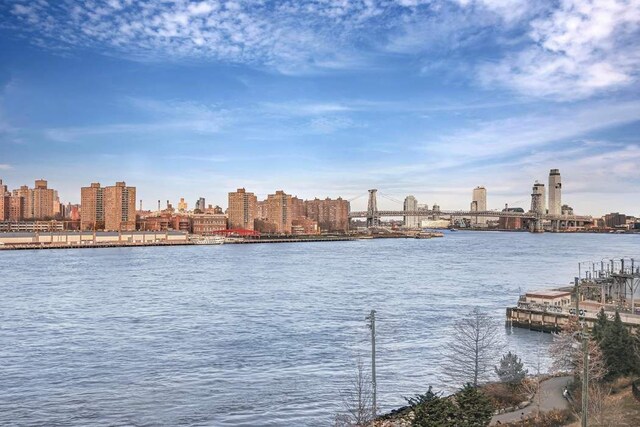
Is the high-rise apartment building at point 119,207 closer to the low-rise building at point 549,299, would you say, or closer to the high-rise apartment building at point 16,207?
the high-rise apartment building at point 16,207

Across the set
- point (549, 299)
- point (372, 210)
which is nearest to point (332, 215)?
point (372, 210)

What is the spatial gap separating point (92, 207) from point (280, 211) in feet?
133

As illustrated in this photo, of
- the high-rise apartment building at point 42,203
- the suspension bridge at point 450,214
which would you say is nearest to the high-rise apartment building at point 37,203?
the high-rise apartment building at point 42,203

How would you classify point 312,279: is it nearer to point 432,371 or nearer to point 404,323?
point 404,323

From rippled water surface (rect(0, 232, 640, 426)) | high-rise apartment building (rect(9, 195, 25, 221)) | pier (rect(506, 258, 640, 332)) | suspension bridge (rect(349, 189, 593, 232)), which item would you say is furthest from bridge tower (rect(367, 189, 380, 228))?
pier (rect(506, 258, 640, 332))

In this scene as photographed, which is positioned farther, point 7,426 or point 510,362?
point 510,362

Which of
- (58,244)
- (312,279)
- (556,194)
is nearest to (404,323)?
(312,279)

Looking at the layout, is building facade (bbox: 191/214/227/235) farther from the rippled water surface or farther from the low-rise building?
the low-rise building

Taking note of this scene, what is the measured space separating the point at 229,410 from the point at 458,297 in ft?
64.4

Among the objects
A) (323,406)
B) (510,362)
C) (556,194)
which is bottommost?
(323,406)

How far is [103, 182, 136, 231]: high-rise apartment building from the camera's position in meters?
120

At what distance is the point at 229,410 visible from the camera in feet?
44.6

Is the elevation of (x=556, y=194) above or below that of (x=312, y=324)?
above

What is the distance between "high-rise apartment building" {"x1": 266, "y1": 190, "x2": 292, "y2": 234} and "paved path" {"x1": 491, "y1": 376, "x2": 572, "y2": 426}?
12450 centimetres
